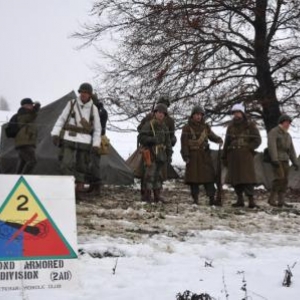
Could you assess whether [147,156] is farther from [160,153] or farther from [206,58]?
[206,58]

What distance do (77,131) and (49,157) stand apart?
3536 mm

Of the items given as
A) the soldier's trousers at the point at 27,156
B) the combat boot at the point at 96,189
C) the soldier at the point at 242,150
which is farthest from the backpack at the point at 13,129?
the soldier at the point at 242,150

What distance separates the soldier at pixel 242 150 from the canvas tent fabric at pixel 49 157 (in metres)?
3.66

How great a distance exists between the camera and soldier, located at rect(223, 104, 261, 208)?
A: 31.8 ft

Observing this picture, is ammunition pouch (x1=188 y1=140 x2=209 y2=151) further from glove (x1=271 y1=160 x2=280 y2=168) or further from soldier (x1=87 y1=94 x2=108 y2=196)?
soldier (x1=87 y1=94 x2=108 y2=196)

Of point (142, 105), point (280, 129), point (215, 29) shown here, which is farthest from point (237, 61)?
point (280, 129)

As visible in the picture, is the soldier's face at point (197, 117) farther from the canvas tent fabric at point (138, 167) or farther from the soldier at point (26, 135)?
the soldier at point (26, 135)

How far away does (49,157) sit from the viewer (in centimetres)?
1181

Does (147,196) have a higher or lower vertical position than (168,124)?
lower

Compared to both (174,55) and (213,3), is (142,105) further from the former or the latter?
(213,3)

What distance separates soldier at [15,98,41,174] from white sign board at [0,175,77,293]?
6037mm

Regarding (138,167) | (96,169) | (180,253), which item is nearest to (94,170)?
(96,169)

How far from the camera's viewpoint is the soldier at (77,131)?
8414mm

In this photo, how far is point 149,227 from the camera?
706 centimetres
